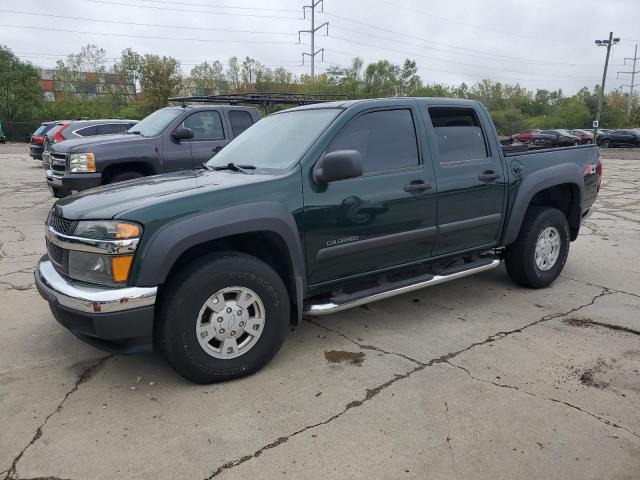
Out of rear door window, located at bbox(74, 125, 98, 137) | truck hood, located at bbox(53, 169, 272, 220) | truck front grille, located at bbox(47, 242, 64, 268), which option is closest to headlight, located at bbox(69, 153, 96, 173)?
truck hood, located at bbox(53, 169, 272, 220)

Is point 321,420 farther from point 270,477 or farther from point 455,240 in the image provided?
point 455,240

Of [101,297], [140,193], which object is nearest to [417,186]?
[140,193]

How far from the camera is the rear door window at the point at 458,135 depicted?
4.34 meters

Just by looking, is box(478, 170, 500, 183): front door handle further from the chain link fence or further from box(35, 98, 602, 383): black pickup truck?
the chain link fence

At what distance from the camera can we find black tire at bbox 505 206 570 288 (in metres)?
4.92

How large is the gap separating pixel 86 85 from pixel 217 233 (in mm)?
67370

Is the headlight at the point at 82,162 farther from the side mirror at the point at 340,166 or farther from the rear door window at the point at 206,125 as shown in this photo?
the side mirror at the point at 340,166

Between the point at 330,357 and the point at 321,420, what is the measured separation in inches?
31.9

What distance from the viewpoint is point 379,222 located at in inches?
150

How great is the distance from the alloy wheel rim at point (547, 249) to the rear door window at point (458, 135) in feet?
3.66

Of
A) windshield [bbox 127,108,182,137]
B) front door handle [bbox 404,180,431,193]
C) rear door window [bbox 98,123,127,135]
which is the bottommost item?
front door handle [bbox 404,180,431,193]

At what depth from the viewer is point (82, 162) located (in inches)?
298

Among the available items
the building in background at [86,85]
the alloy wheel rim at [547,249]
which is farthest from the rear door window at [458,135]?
the building in background at [86,85]

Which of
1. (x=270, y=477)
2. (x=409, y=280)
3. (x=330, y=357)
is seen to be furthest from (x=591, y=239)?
(x=270, y=477)
